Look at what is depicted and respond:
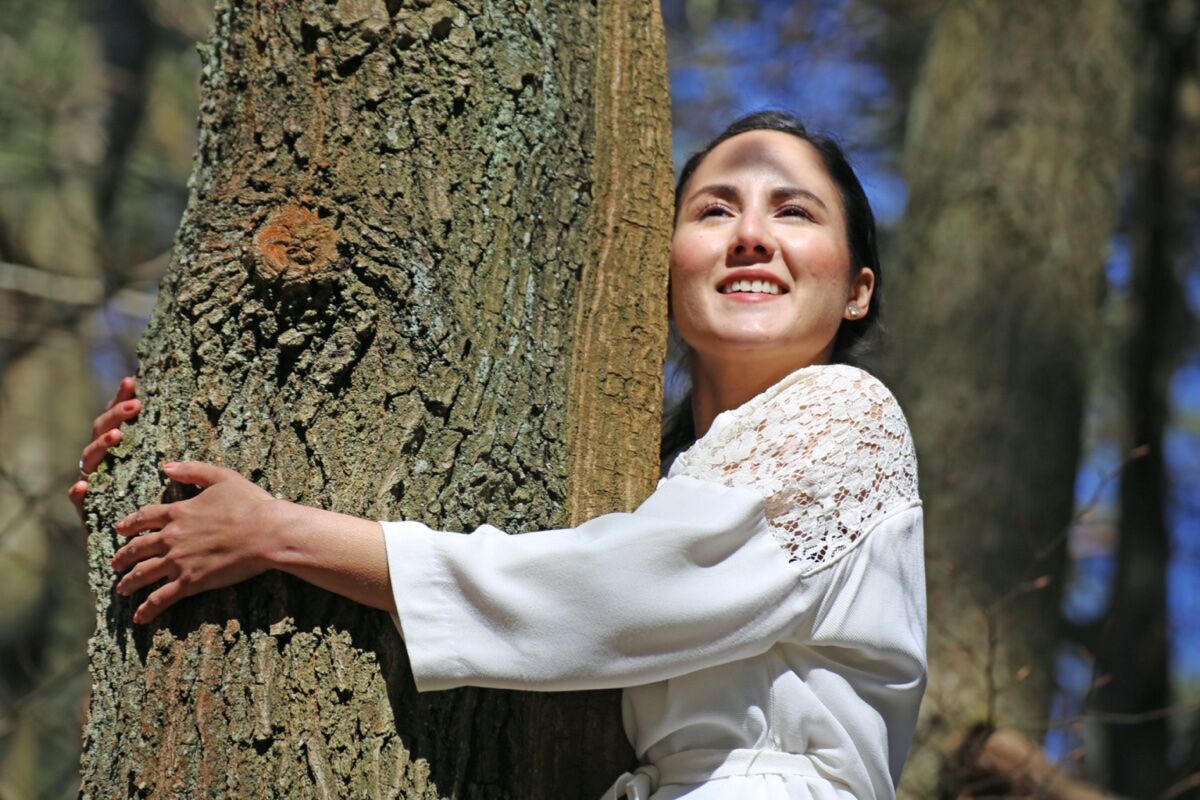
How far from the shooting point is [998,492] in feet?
14.7

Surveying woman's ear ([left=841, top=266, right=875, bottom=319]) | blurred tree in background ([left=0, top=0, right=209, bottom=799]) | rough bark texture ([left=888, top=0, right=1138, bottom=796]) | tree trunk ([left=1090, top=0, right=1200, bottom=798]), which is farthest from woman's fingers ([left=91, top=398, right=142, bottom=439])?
tree trunk ([left=1090, top=0, right=1200, bottom=798])

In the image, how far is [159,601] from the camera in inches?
69.5

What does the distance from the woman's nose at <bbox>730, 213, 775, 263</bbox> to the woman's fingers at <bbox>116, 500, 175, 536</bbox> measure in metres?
0.94

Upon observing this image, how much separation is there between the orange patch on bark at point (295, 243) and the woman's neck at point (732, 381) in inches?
26.6

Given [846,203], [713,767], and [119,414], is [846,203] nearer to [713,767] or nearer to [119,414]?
[713,767]

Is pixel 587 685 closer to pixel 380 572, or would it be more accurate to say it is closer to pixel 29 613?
pixel 380 572

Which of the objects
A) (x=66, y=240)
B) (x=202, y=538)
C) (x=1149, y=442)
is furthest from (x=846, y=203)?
(x=66, y=240)

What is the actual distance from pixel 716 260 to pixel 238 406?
2.64 feet

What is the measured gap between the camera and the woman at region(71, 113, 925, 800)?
1751 mm

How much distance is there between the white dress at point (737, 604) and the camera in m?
1.76

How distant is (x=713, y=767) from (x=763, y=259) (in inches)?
31.6

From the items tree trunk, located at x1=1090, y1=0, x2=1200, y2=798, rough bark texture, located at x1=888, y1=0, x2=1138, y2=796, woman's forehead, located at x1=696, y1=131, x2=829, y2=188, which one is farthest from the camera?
tree trunk, located at x1=1090, y1=0, x2=1200, y2=798

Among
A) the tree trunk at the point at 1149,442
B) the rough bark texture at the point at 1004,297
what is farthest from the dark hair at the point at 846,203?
the tree trunk at the point at 1149,442

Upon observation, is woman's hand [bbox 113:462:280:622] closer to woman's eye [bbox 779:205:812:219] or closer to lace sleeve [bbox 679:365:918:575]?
lace sleeve [bbox 679:365:918:575]
